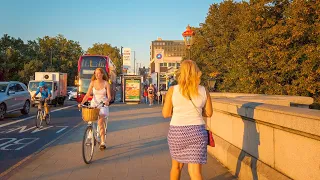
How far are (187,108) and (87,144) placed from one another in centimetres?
328

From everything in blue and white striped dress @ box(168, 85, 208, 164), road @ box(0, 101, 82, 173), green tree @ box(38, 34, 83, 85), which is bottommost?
road @ box(0, 101, 82, 173)

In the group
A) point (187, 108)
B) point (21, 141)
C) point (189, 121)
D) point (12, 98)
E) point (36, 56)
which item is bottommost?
point (21, 141)

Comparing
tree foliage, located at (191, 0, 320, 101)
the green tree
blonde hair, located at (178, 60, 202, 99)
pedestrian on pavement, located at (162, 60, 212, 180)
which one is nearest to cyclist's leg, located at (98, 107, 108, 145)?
pedestrian on pavement, located at (162, 60, 212, 180)

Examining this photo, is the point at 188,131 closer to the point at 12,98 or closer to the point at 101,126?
the point at 101,126

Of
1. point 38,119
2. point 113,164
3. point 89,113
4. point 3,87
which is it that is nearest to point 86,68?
point 3,87

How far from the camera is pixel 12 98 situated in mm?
16609

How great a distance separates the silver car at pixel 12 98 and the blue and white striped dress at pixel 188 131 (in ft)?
44.7

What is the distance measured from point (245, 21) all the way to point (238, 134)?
14249 mm

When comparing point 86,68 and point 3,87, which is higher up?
point 86,68

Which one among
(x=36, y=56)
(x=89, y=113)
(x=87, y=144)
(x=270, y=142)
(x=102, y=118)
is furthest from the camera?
(x=36, y=56)

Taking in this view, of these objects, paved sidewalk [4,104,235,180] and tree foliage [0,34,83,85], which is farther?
tree foliage [0,34,83,85]

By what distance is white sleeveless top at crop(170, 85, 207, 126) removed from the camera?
3.70m

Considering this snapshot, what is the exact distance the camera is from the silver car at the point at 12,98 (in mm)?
15772

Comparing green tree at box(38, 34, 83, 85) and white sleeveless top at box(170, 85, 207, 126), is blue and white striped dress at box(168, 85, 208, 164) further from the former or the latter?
green tree at box(38, 34, 83, 85)
